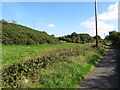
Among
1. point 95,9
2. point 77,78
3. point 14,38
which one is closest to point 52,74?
point 77,78

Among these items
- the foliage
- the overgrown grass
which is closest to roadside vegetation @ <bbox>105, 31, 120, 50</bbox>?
the foliage

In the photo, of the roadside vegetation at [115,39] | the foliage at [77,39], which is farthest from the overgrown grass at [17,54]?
the foliage at [77,39]

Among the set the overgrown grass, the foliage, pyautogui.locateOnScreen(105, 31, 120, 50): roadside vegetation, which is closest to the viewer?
the overgrown grass

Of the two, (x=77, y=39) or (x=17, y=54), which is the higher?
(x=77, y=39)

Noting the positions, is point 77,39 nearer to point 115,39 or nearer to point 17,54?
point 115,39

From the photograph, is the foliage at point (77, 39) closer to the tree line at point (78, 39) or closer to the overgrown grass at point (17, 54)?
the tree line at point (78, 39)

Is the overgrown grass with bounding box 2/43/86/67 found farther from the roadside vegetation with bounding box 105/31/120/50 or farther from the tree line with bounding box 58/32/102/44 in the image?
the tree line with bounding box 58/32/102/44

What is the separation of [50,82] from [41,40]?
18.0 meters

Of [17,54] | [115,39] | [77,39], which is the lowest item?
A: [17,54]

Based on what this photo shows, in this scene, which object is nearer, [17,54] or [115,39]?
[17,54]

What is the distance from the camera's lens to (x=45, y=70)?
569 centimetres

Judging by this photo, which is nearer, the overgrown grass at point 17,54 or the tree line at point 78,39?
the overgrown grass at point 17,54

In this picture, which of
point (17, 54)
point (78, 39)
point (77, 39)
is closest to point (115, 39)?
point (77, 39)

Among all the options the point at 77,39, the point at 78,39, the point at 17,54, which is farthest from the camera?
the point at 78,39
